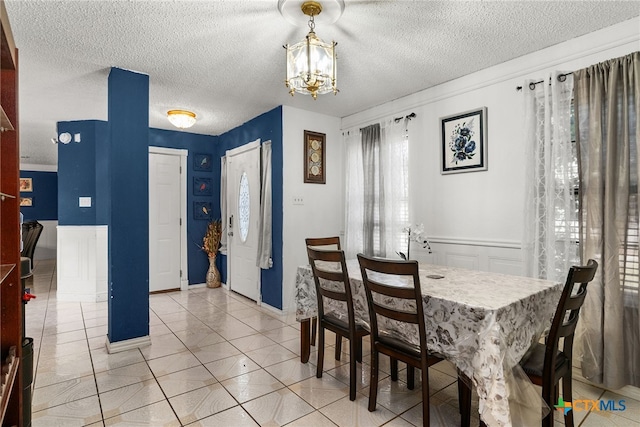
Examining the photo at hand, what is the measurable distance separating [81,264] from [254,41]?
4.16 metres

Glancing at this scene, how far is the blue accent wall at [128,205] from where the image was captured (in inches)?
118

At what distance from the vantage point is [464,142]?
329cm

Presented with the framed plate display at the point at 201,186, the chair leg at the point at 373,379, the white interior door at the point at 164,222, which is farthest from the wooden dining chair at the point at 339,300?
the framed plate display at the point at 201,186

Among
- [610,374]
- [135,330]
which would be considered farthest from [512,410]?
[135,330]

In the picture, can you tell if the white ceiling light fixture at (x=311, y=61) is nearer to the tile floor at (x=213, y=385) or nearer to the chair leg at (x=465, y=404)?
the chair leg at (x=465, y=404)

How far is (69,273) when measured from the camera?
478cm

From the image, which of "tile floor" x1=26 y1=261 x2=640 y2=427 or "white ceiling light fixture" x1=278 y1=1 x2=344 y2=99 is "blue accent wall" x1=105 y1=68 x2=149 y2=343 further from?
"white ceiling light fixture" x1=278 y1=1 x2=344 y2=99

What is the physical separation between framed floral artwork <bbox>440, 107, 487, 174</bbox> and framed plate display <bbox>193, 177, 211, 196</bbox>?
3779mm

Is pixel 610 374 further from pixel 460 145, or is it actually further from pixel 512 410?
→ pixel 460 145

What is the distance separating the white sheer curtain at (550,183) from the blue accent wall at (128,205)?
11.0 ft

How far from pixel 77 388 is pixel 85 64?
2639mm

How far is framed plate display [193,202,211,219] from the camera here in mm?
5492

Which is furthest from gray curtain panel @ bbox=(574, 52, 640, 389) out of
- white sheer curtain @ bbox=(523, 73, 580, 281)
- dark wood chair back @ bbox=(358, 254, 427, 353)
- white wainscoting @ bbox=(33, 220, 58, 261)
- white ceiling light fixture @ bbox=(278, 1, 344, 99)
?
white wainscoting @ bbox=(33, 220, 58, 261)

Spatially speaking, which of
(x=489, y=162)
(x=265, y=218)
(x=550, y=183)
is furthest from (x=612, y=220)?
(x=265, y=218)
